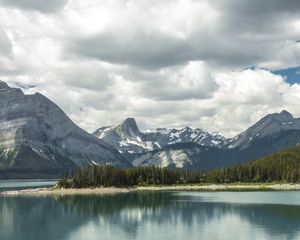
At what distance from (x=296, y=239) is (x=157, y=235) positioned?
28.8 meters

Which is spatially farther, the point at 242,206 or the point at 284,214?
the point at 242,206

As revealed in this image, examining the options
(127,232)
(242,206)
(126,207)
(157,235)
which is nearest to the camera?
(157,235)

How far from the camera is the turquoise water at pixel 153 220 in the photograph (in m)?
109

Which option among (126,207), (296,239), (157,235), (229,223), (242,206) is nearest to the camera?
(296,239)

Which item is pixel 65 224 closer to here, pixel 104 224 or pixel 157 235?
pixel 104 224

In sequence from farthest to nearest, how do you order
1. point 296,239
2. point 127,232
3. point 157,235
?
point 127,232 < point 157,235 < point 296,239

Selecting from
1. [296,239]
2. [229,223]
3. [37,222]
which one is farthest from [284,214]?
[37,222]

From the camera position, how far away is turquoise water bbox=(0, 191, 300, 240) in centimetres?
10883

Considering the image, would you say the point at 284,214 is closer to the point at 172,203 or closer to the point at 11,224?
the point at 172,203

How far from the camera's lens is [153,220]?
137 metres

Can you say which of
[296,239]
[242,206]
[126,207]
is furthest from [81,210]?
[296,239]

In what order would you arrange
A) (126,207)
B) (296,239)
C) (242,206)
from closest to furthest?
(296,239), (242,206), (126,207)

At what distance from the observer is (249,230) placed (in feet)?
368

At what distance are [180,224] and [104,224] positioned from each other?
67.3 feet
